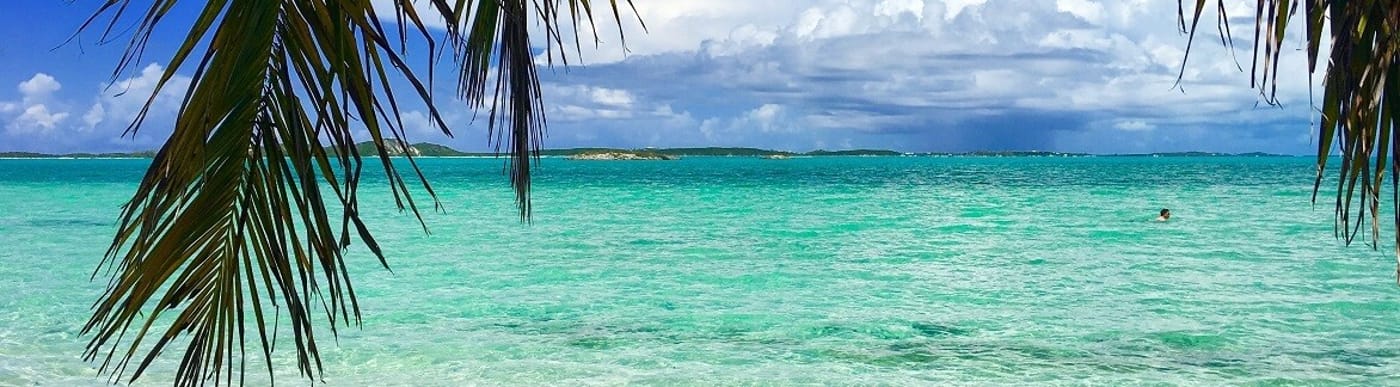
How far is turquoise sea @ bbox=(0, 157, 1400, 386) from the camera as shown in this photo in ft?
24.6

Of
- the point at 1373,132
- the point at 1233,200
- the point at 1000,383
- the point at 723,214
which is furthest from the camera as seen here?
the point at 1233,200

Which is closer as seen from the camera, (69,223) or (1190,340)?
(1190,340)

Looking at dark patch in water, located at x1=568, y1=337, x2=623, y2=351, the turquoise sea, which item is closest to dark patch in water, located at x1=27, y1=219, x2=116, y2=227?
the turquoise sea

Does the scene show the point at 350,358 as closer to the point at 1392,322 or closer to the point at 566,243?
the point at 1392,322

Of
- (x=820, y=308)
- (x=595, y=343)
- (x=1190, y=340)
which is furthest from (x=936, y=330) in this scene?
(x=595, y=343)

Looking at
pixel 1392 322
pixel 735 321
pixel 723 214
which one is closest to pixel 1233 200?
pixel 723 214

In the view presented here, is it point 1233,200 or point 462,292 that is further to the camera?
point 1233,200

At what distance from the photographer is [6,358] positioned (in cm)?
772

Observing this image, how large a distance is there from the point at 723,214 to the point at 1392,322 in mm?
18822

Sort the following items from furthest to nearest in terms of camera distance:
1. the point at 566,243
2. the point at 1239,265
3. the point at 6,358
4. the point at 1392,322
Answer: the point at 566,243, the point at 1239,265, the point at 1392,322, the point at 6,358

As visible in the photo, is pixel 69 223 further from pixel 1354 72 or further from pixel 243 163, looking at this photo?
pixel 1354 72

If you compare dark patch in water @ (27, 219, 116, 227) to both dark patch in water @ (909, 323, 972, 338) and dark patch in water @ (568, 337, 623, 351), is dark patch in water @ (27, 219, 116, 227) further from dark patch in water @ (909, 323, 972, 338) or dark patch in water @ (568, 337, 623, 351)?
dark patch in water @ (909, 323, 972, 338)

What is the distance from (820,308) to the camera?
10586 millimetres

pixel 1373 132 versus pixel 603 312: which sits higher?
pixel 1373 132
